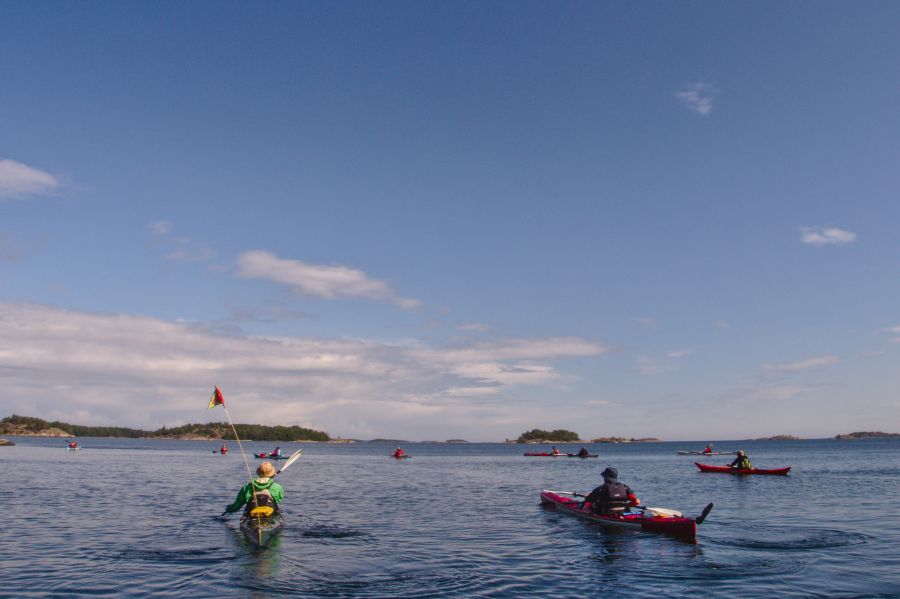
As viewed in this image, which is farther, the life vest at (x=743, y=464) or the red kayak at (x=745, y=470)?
the life vest at (x=743, y=464)

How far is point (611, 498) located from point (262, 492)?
1321cm

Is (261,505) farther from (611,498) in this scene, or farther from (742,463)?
(742,463)

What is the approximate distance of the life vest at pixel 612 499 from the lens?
24797 millimetres

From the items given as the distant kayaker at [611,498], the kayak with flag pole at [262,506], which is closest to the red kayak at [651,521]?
the distant kayaker at [611,498]

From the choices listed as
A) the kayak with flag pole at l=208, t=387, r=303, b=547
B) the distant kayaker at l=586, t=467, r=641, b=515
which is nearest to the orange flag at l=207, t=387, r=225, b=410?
the kayak with flag pole at l=208, t=387, r=303, b=547

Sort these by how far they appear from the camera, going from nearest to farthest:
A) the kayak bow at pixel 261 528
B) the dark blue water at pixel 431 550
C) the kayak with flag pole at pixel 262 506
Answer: the dark blue water at pixel 431 550 < the kayak bow at pixel 261 528 < the kayak with flag pole at pixel 262 506

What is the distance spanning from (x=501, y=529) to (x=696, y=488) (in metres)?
26.0

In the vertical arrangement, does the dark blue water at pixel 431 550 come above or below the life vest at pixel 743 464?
below

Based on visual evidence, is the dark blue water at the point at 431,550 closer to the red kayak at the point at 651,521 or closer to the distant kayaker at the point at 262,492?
the red kayak at the point at 651,521

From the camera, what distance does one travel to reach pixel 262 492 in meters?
21.5

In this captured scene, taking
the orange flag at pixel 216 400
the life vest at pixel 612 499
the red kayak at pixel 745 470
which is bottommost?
the red kayak at pixel 745 470

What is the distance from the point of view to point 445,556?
62.1ft

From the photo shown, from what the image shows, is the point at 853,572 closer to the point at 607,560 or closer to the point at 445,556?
the point at 607,560

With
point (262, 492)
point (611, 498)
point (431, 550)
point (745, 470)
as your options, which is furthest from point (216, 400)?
point (745, 470)
